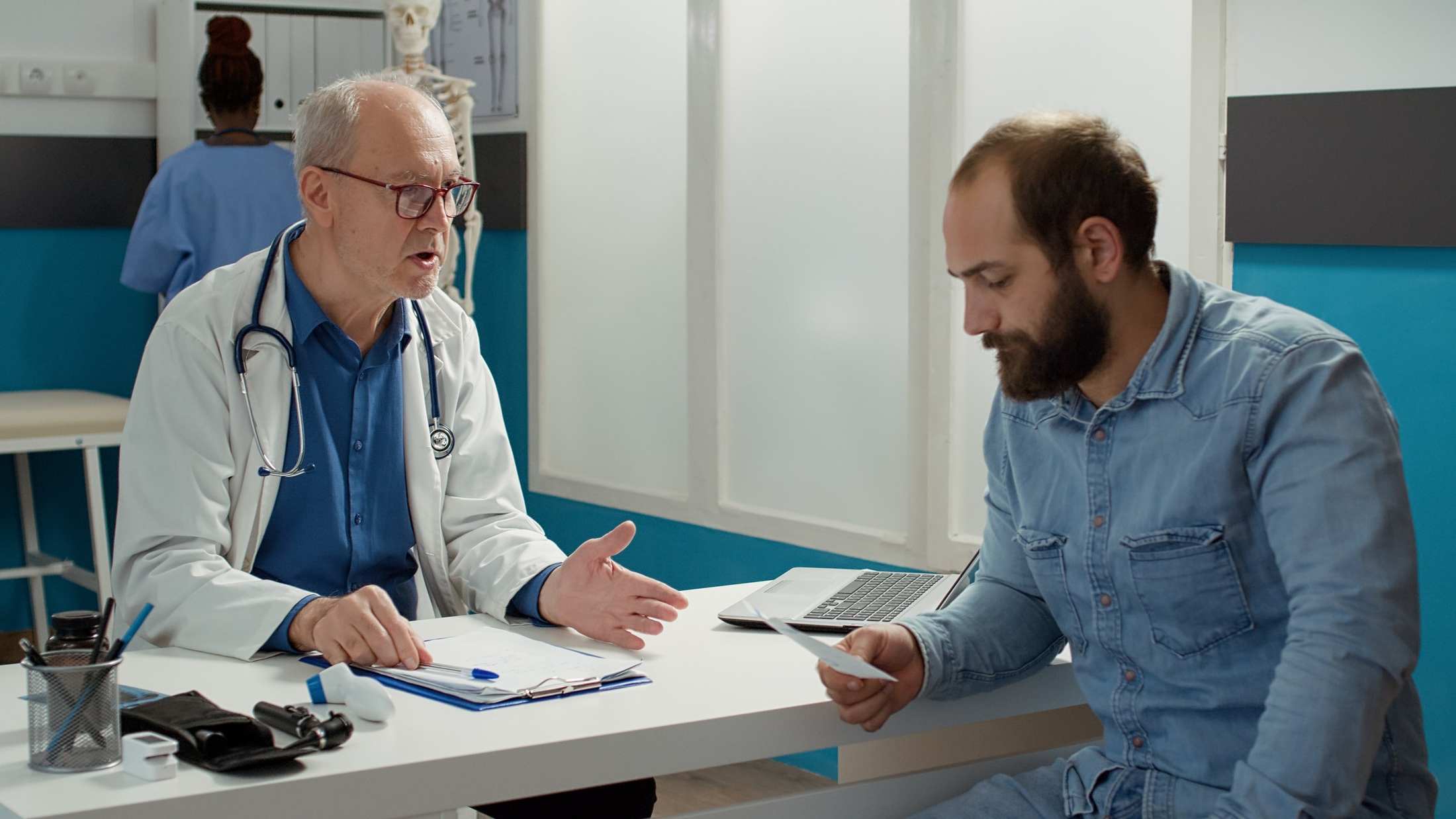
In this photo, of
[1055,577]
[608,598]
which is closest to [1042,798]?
[1055,577]

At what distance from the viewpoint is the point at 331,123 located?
79.5 inches

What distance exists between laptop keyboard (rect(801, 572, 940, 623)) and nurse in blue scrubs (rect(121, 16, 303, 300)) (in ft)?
8.00

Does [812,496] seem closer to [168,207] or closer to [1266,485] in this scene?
[168,207]

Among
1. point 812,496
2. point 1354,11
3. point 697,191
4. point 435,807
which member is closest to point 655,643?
point 435,807

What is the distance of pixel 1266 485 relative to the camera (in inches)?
54.5

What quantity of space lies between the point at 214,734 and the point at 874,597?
0.83 m

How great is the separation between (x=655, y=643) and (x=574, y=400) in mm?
2709

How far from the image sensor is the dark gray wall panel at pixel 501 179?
14.6 ft

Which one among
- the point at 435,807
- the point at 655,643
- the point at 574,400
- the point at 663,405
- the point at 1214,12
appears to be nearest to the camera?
the point at 435,807

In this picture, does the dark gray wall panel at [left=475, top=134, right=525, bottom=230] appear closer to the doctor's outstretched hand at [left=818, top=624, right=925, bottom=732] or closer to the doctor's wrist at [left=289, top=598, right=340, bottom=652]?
the doctor's wrist at [left=289, top=598, right=340, bottom=652]

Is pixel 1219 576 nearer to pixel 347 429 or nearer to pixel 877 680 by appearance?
pixel 877 680

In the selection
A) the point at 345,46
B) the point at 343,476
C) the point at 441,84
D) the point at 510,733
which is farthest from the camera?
the point at 345,46

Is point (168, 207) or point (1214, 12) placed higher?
point (1214, 12)

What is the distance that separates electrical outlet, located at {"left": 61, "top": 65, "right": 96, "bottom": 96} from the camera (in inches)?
171
